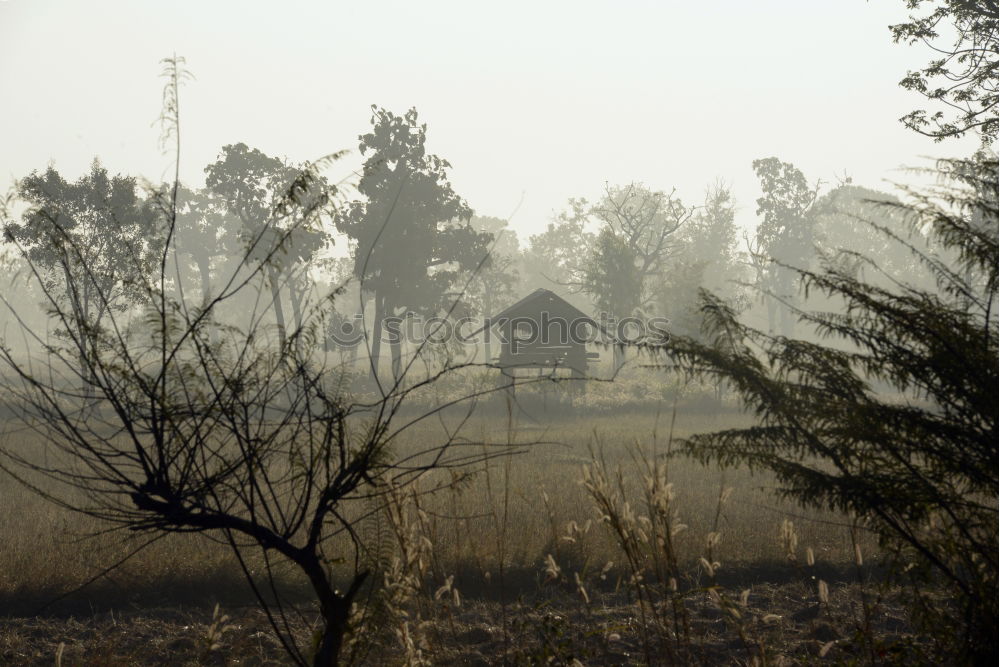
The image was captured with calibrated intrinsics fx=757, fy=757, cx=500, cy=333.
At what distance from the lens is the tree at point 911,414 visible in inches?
133

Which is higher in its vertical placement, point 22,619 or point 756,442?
point 756,442

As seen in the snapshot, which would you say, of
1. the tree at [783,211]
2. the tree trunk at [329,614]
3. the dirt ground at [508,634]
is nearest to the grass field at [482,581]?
the dirt ground at [508,634]

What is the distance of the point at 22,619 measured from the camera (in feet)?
21.8

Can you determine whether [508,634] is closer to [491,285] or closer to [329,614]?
[329,614]

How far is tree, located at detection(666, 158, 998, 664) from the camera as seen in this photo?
3.37 metres

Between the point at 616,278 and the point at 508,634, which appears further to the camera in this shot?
the point at 616,278

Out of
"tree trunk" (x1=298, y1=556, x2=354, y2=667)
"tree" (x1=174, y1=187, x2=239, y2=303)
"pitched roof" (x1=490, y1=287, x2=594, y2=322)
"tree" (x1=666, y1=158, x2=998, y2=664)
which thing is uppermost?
"tree" (x1=174, y1=187, x2=239, y2=303)

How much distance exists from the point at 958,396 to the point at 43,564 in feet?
27.9

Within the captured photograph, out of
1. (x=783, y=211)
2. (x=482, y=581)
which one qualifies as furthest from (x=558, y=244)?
(x=482, y=581)

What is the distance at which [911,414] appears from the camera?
11.4 feet

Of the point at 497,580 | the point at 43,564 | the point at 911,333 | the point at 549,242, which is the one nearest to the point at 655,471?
the point at 911,333

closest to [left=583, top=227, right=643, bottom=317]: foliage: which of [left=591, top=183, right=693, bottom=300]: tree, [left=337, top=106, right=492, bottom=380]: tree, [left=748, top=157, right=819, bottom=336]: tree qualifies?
[left=591, top=183, right=693, bottom=300]: tree

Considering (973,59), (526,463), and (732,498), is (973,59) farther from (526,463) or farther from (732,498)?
(526,463)

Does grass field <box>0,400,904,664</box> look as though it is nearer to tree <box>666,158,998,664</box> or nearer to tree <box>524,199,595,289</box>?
A: tree <box>666,158,998,664</box>
